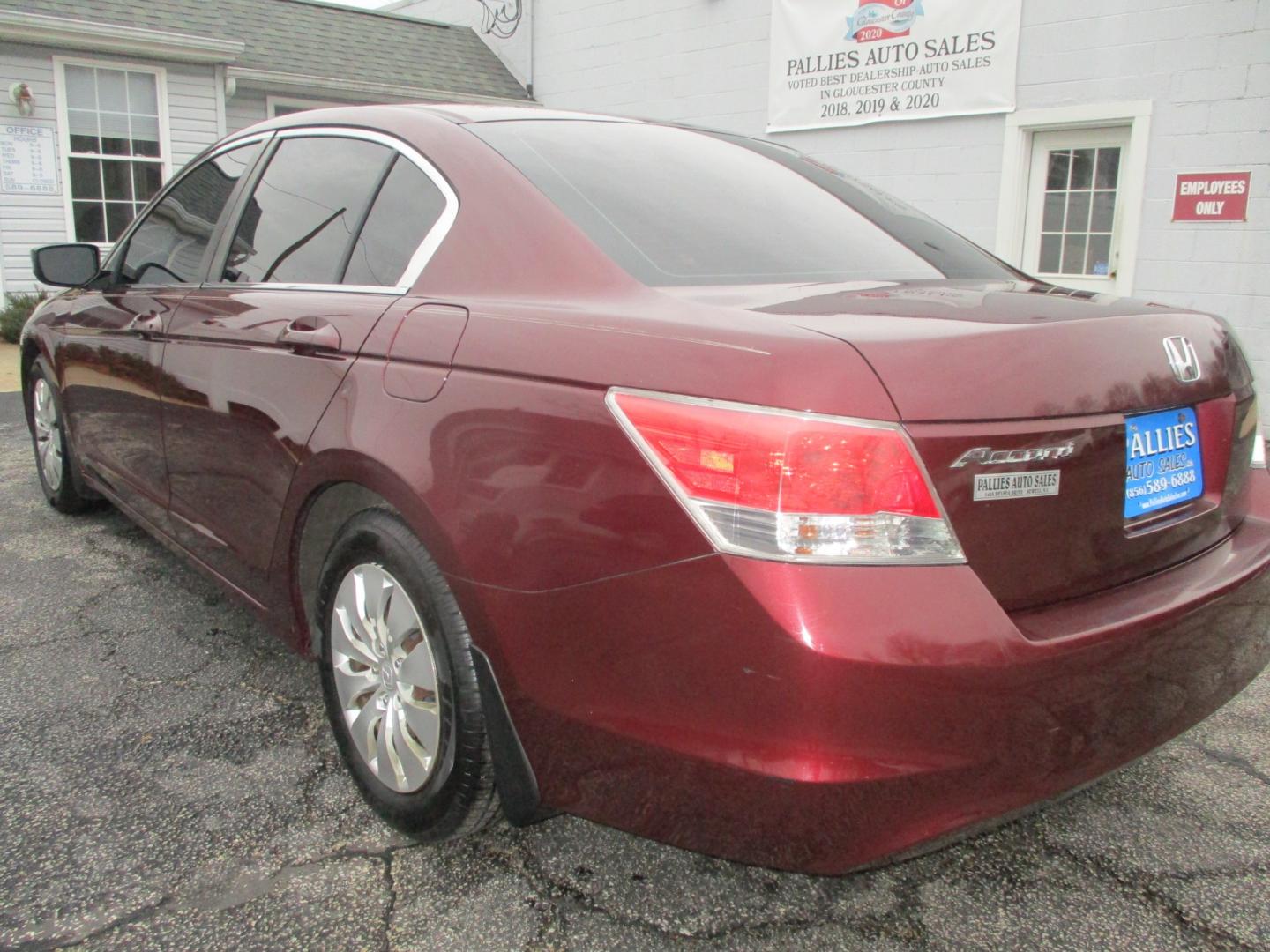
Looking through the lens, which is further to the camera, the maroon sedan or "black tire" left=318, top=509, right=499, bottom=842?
"black tire" left=318, top=509, right=499, bottom=842

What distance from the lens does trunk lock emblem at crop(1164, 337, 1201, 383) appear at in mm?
1806

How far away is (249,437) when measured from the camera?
2.46 metres

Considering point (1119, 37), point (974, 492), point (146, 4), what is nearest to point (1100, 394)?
point (974, 492)

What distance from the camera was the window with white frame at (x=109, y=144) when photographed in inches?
453

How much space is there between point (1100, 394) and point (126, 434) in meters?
2.95

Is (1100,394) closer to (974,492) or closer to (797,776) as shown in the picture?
(974,492)

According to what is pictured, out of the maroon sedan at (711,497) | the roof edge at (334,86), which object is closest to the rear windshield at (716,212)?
the maroon sedan at (711,497)

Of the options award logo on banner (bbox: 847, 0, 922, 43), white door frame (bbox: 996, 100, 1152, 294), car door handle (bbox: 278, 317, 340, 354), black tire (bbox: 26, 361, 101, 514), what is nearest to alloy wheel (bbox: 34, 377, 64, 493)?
black tire (bbox: 26, 361, 101, 514)

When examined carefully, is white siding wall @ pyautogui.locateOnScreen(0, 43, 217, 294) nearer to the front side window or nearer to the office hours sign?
the office hours sign

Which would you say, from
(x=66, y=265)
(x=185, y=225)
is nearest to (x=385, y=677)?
(x=185, y=225)

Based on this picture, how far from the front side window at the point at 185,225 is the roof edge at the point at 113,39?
29.7 feet

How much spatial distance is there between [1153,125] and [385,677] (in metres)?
7.78

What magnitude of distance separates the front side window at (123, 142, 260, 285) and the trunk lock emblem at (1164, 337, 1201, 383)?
96.5 inches

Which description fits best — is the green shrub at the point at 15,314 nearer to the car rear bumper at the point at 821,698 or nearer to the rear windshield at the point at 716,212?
the rear windshield at the point at 716,212
